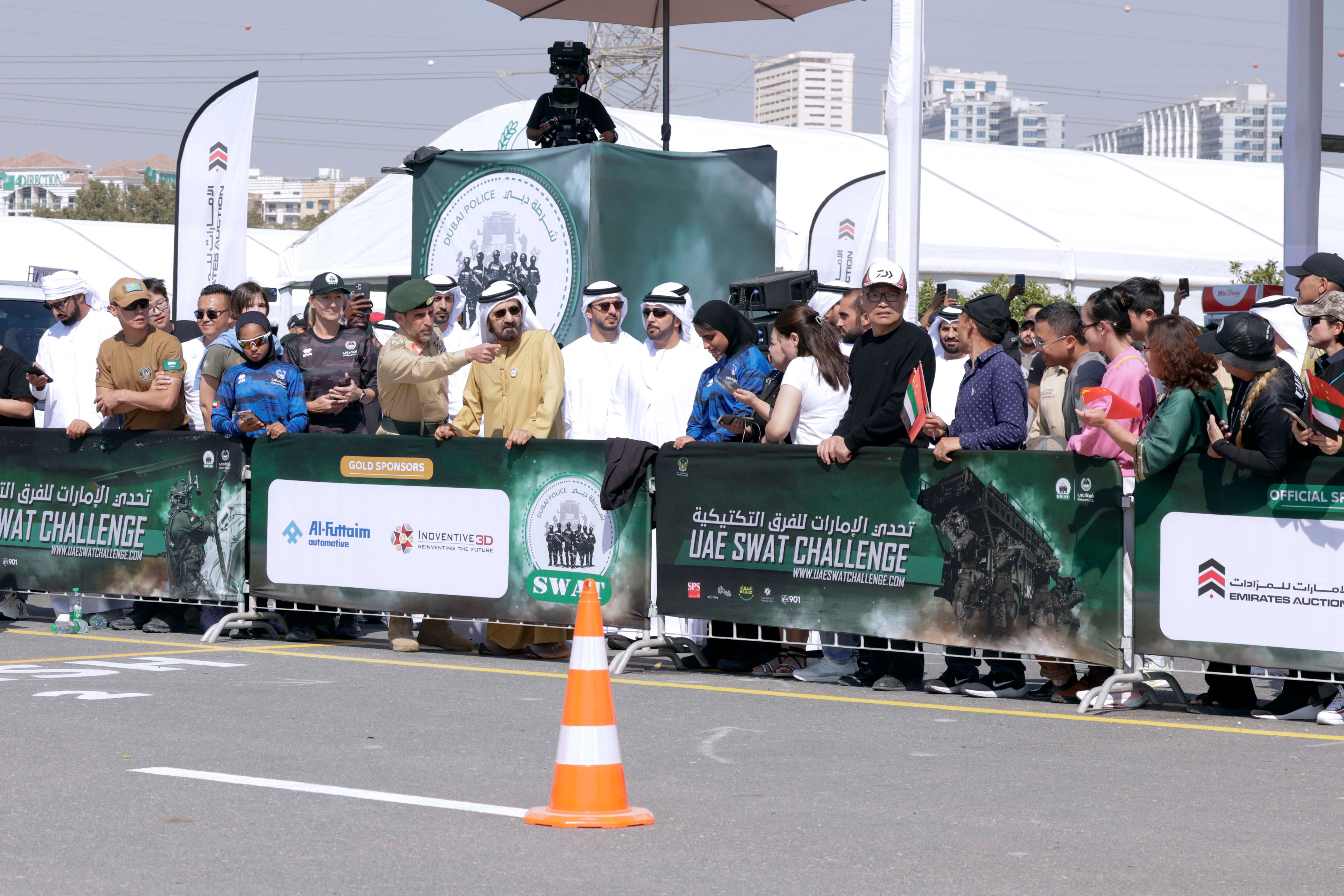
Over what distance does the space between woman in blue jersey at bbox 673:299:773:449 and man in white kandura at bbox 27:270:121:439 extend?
486 cm

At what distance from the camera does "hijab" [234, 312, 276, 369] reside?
424 inches

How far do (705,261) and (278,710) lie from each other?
6869mm

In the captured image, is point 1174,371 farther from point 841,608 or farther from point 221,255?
point 221,255

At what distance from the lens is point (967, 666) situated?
8.94 m

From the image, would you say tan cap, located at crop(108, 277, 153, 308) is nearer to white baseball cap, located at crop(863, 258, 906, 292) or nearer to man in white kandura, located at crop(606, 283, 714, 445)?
man in white kandura, located at crop(606, 283, 714, 445)

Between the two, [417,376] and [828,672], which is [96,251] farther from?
[828,672]

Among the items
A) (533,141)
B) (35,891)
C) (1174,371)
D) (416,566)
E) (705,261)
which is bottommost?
(35,891)

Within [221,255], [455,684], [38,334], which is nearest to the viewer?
[455,684]

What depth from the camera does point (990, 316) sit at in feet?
28.8

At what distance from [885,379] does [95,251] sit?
40.7 metres

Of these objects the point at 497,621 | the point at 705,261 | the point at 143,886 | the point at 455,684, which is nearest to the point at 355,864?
the point at 143,886

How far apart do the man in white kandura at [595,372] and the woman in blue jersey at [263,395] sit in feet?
5.92

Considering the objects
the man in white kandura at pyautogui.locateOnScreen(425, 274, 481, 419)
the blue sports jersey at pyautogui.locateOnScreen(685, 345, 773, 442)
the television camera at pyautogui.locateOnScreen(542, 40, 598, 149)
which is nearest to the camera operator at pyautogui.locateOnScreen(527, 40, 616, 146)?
the television camera at pyautogui.locateOnScreen(542, 40, 598, 149)

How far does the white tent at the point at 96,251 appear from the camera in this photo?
143 feet
